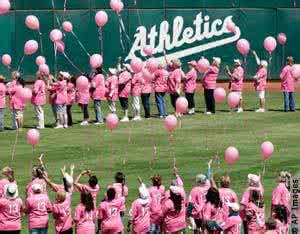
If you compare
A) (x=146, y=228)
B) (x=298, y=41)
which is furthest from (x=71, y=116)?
(x=146, y=228)

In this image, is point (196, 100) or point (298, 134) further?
point (196, 100)

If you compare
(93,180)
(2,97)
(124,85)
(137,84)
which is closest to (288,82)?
(137,84)

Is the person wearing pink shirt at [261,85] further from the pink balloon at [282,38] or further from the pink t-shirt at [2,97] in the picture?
the pink t-shirt at [2,97]

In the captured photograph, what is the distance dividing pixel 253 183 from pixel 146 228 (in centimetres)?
216

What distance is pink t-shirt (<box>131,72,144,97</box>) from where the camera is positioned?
125ft

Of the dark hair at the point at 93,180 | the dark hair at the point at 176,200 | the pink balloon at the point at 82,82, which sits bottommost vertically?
the dark hair at the point at 176,200

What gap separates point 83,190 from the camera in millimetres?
22703

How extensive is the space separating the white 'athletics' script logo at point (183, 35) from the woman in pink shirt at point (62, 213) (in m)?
22.6

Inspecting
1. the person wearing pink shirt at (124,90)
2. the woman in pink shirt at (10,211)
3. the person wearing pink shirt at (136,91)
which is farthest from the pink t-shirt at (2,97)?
the woman in pink shirt at (10,211)

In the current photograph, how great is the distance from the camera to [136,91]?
38.2m

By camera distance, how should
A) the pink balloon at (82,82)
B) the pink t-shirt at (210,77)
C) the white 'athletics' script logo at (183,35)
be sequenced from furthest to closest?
1. the white 'athletics' script logo at (183,35)
2. the pink t-shirt at (210,77)
3. the pink balloon at (82,82)

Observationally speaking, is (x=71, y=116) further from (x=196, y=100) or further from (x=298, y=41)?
(x=298, y=41)

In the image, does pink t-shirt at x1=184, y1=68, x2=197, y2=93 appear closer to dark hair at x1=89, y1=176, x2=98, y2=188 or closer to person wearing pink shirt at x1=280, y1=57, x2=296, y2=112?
person wearing pink shirt at x1=280, y1=57, x2=296, y2=112

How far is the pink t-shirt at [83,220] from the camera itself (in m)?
22.8
